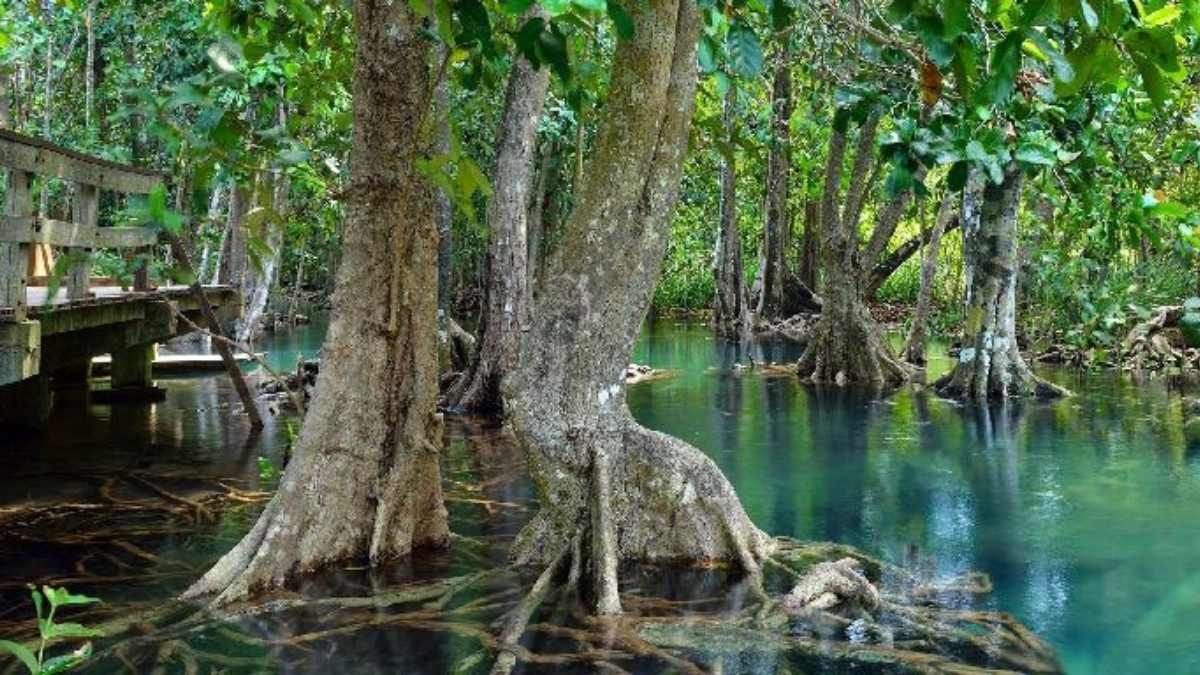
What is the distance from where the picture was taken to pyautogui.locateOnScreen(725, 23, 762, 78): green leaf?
4301mm

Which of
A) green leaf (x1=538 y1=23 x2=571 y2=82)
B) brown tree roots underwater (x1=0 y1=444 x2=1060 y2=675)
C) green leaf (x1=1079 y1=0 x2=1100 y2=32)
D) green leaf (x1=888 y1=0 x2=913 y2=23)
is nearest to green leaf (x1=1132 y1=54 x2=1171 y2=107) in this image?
Result: green leaf (x1=1079 y1=0 x2=1100 y2=32)

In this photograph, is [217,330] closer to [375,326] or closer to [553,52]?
[375,326]

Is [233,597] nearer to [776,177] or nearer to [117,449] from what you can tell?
[117,449]

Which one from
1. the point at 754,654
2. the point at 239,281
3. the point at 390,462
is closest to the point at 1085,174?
the point at 754,654

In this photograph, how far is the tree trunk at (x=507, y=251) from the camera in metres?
13.0

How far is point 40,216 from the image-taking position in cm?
807

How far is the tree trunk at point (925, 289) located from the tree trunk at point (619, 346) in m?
12.7

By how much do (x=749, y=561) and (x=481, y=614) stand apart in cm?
168

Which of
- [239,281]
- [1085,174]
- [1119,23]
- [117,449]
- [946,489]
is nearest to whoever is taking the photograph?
[1119,23]

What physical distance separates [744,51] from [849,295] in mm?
13222

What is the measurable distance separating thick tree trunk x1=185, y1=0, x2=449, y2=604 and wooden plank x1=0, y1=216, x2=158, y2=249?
207 cm

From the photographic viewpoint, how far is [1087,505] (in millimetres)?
9500

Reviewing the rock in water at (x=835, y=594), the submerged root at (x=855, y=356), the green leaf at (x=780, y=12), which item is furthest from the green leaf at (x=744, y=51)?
the submerged root at (x=855, y=356)

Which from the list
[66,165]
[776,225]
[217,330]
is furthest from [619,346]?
[776,225]
